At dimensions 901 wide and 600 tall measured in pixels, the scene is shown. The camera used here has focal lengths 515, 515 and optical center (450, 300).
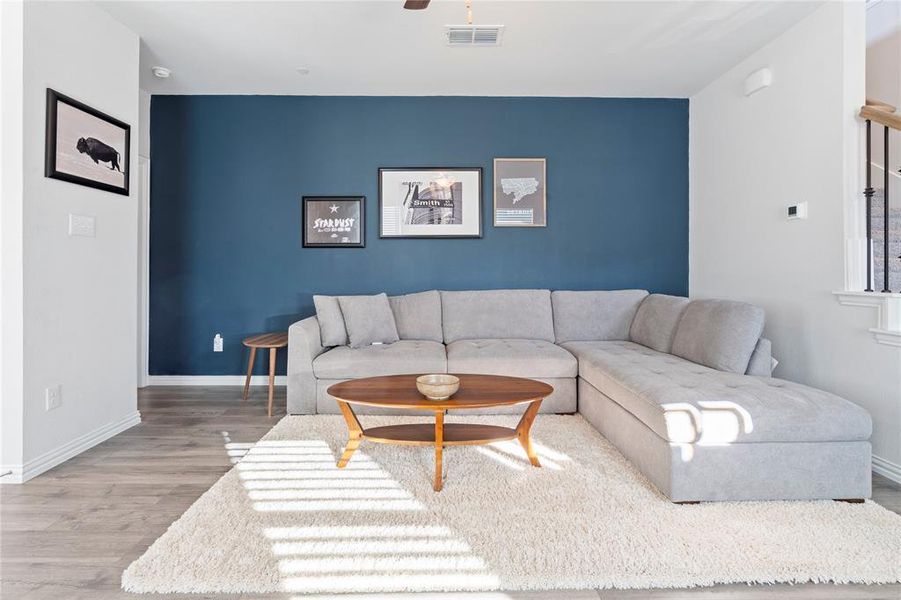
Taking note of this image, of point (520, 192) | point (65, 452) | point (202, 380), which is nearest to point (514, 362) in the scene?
point (520, 192)

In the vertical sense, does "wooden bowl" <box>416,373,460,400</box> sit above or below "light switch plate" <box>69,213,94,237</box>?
below

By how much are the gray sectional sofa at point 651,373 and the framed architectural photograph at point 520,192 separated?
72 centimetres

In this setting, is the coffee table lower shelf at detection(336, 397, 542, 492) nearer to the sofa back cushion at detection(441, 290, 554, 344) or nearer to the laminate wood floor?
the laminate wood floor

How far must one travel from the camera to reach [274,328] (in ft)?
15.8

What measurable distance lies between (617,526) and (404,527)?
2.77 feet

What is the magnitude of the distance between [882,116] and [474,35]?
240 centimetres

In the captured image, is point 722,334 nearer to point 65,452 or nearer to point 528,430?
point 528,430

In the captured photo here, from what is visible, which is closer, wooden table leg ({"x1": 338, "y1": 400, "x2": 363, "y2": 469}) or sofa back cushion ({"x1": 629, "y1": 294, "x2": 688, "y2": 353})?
wooden table leg ({"x1": 338, "y1": 400, "x2": 363, "y2": 469})

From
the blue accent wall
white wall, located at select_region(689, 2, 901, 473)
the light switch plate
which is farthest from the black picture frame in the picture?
white wall, located at select_region(689, 2, 901, 473)

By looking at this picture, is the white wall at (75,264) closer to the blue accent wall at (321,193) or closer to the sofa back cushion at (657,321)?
the blue accent wall at (321,193)

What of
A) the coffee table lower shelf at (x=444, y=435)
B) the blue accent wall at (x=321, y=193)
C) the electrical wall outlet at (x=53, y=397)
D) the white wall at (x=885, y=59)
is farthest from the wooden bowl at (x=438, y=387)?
the white wall at (x=885, y=59)

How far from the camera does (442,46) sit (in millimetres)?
3717

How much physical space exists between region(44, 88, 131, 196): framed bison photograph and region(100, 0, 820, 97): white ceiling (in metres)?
0.74

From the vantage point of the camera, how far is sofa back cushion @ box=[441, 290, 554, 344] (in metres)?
4.42
